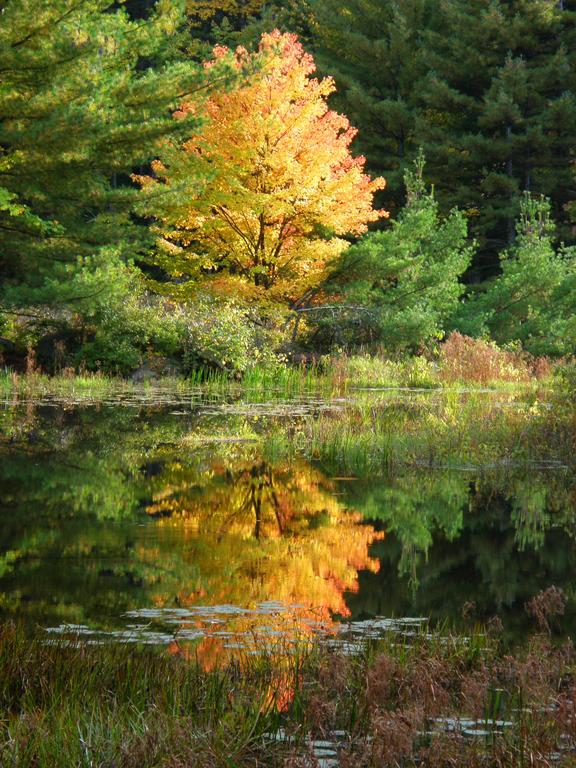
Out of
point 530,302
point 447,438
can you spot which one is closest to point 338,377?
point 447,438

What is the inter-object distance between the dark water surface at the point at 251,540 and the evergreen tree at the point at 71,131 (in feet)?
27.1

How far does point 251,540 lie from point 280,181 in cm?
1950

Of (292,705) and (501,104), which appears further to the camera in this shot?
(501,104)

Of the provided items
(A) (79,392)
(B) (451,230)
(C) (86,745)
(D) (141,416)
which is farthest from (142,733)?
(B) (451,230)

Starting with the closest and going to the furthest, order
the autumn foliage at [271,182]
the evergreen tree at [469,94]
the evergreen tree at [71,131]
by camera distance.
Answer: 1. the evergreen tree at [71,131]
2. the autumn foliage at [271,182]
3. the evergreen tree at [469,94]

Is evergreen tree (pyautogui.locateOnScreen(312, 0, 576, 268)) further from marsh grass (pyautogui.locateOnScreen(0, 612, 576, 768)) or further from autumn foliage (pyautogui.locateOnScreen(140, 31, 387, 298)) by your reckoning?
marsh grass (pyautogui.locateOnScreen(0, 612, 576, 768))

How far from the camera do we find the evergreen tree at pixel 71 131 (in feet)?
64.1

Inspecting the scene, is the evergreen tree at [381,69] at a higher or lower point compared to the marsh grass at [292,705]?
higher

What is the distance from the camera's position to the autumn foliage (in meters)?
25.8

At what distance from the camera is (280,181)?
86.2 feet

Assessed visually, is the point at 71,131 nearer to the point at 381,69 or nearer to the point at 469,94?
the point at 381,69

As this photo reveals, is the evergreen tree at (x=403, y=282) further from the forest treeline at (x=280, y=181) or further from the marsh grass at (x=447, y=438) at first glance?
the marsh grass at (x=447, y=438)

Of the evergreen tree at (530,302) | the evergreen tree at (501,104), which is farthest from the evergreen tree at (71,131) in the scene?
the evergreen tree at (501,104)

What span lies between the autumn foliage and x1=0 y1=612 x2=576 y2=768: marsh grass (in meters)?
20.8
